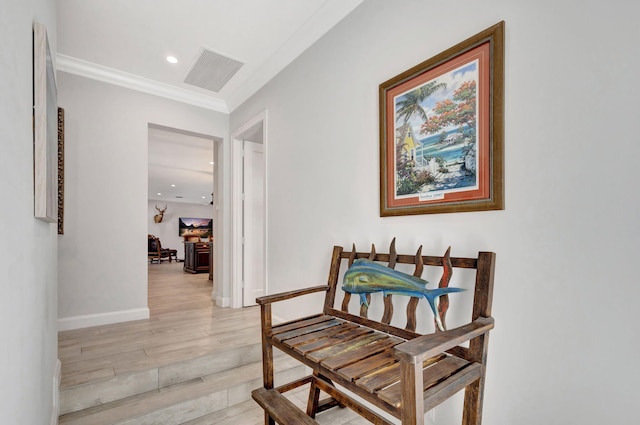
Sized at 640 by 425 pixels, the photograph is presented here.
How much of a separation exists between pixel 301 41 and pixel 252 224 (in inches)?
81.3

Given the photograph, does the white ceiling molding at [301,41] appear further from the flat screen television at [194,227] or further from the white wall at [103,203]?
the flat screen television at [194,227]

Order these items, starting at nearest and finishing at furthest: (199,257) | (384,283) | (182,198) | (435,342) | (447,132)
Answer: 1. (435,342)
2. (447,132)
3. (384,283)
4. (199,257)
5. (182,198)

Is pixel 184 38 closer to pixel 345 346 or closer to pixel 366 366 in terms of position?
pixel 345 346

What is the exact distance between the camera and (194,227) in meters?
13.8

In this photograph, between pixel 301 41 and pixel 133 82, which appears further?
pixel 133 82

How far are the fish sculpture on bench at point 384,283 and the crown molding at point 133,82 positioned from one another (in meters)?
2.88

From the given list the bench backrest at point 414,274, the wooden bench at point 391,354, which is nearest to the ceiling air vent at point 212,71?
the bench backrest at point 414,274

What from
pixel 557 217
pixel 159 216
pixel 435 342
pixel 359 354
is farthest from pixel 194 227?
pixel 557 217

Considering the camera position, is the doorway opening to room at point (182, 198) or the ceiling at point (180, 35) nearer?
the ceiling at point (180, 35)

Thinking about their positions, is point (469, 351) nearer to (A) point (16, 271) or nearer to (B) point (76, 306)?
(A) point (16, 271)

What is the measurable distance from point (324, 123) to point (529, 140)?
140 cm

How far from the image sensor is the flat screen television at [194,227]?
13441mm

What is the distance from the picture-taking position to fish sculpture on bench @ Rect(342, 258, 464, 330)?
1429mm

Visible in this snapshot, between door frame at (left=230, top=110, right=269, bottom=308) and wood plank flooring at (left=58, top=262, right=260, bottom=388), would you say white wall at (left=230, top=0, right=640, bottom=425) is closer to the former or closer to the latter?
wood plank flooring at (left=58, top=262, right=260, bottom=388)
